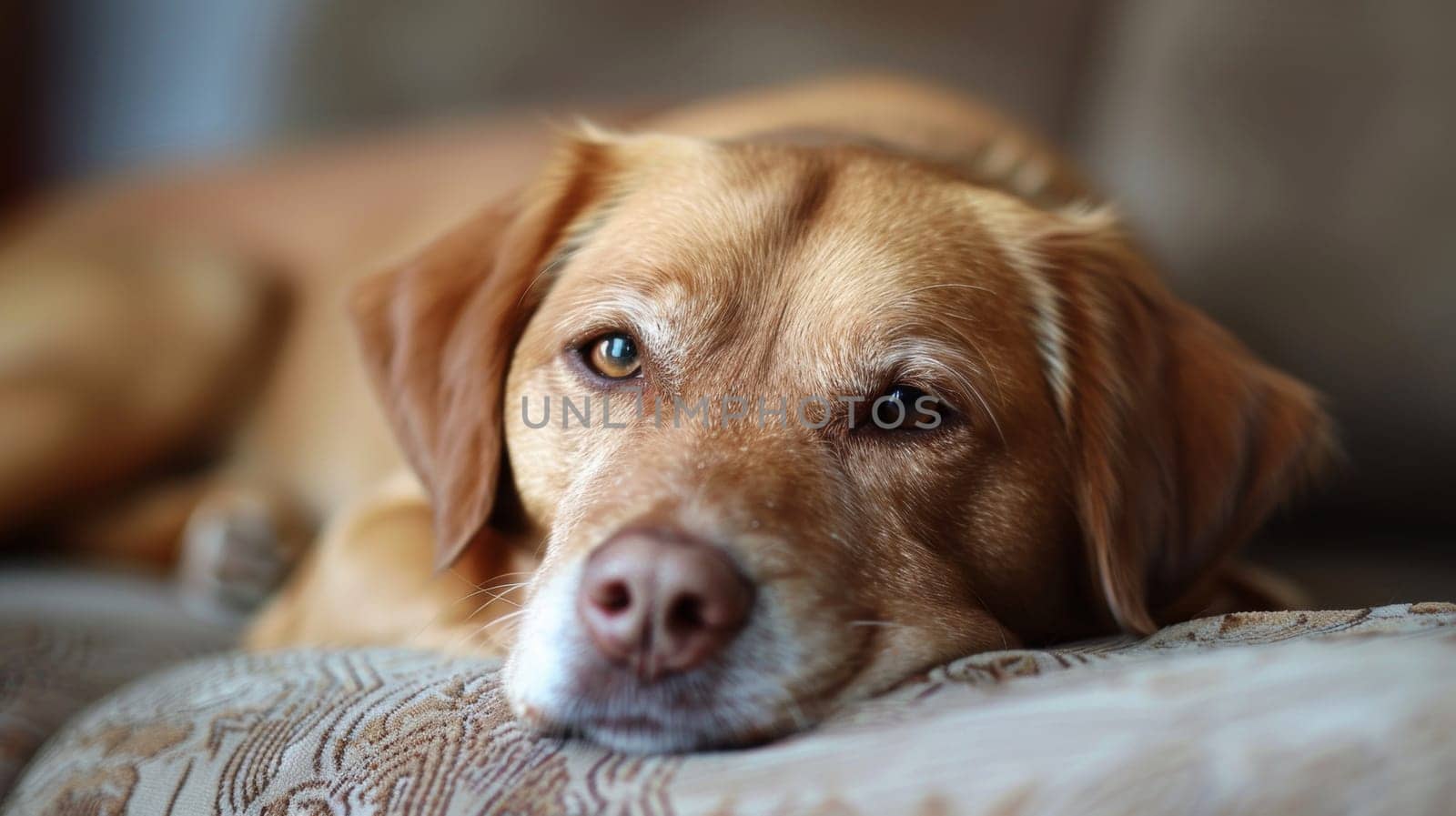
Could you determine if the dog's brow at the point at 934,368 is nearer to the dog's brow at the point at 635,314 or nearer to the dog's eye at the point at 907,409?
the dog's eye at the point at 907,409

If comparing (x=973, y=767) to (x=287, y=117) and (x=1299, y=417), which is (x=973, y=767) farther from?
(x=287, y=117)

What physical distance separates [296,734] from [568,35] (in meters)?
2.72

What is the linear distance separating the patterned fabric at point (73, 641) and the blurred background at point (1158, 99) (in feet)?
5.91

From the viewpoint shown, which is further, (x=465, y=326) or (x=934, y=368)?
(x=465, y=326)

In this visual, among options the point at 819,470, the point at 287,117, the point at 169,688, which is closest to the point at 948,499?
the point at 819,470

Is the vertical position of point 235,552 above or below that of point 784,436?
below

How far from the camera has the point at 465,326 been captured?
70.1 inches

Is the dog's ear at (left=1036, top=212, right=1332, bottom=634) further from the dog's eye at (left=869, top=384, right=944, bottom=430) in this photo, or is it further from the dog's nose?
the dog's nose

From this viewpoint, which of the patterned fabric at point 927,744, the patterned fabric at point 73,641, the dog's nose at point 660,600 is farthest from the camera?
the patterned fabric at point 73,641

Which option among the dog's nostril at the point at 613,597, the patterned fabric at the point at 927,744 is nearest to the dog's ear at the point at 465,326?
the patterned fabric at the point at 927,744

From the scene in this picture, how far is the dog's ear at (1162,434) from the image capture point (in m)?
1.53

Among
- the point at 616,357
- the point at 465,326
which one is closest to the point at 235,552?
the point at 465,326

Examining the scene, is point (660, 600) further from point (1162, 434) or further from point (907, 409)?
point (1162, 434)

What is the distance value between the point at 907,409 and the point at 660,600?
1.74 feet
